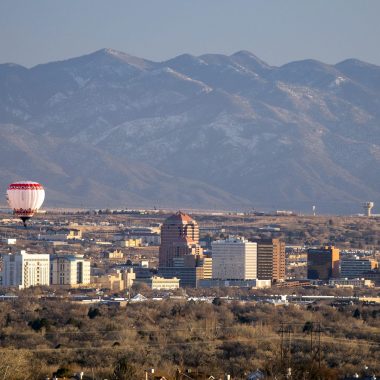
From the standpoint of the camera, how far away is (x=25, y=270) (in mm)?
139000

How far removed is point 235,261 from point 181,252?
27.1 feet

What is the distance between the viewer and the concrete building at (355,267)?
154 metres

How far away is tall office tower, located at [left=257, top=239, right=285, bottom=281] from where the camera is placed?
153m

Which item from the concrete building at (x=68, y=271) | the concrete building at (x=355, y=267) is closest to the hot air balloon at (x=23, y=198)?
the concrete building at (x=68, y=271)

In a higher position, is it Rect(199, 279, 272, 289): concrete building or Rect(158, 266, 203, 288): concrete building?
Rect(158, 266, 203, 288): concrete building

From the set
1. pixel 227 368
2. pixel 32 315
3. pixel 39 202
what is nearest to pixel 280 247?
pixel 32 315

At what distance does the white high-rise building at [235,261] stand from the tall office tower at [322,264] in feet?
13.4

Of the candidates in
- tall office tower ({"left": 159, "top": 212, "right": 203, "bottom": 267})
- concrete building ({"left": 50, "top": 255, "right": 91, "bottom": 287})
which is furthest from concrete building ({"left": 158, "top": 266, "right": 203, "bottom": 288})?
concrete building ({"left": 50, "top": 255, "right": 91, "bottom": 287})

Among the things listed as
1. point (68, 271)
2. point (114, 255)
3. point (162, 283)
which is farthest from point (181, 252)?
point (68, 271)

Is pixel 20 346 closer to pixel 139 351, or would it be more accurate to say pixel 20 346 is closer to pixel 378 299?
pixel 139 351

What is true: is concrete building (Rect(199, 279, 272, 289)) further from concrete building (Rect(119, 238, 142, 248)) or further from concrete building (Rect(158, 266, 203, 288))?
concrete building (Rect(119, 238, 142, 248))

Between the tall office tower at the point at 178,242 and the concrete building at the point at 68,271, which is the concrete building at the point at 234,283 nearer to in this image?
the tall office tower at the point at 178,242

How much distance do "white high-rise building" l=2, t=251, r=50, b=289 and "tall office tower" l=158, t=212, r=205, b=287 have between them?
10.8m

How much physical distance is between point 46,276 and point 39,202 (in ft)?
193
